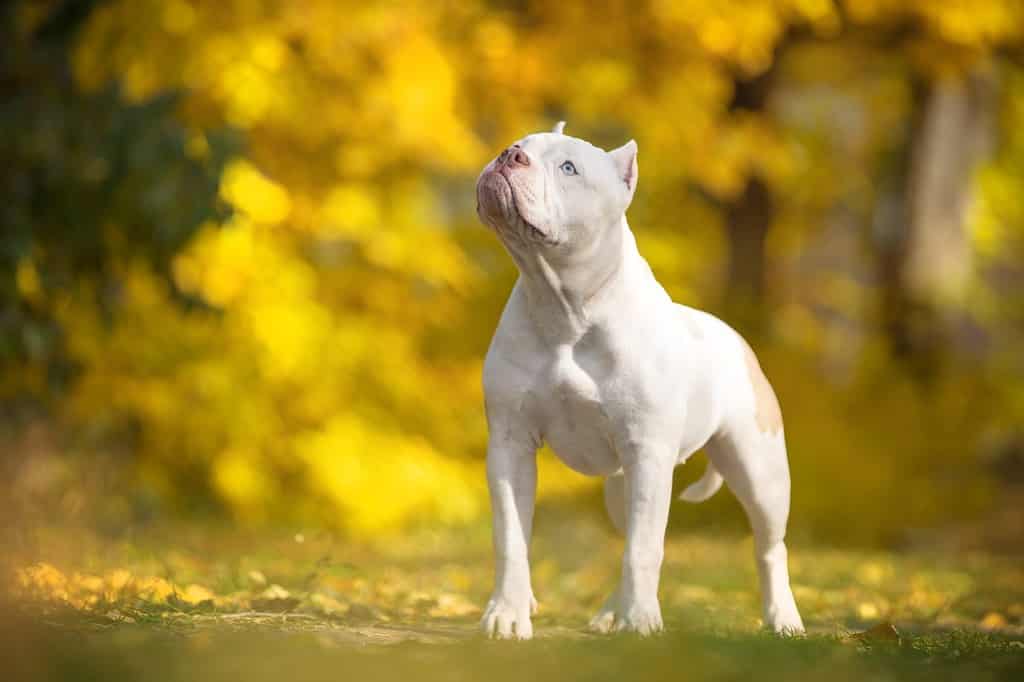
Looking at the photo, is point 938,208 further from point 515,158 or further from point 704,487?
point 515,158

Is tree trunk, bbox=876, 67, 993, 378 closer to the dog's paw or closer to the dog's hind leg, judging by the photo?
the dog's hind leg

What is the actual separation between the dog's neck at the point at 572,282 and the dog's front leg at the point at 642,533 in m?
0.38

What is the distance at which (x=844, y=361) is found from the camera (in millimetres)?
15023

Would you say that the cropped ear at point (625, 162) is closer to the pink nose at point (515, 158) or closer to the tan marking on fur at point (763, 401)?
the pink nose at point (515, 158)

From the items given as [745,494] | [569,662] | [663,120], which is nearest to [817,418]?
[663,120]

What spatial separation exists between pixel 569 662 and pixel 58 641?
1.12 m

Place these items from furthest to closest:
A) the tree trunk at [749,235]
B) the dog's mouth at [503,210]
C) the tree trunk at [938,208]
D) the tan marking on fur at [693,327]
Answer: the tree trunk at [749,235], the tree trunk at [938,208], the tan marking on fur at [693,327], the dog's mouth at [503,210]

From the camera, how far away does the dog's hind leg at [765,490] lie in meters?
4.07

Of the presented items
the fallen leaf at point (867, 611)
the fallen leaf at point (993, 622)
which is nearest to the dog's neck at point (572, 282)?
the fallen leaf at point (867, 611)

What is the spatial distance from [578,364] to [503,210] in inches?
18.6

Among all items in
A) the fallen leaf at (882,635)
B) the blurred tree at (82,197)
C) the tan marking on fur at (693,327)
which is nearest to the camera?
the fallen leaf at (882,635)

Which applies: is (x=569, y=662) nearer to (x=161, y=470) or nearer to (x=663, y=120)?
(x=161, y=470)

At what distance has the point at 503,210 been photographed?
3.40m

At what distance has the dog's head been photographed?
3395 mm
